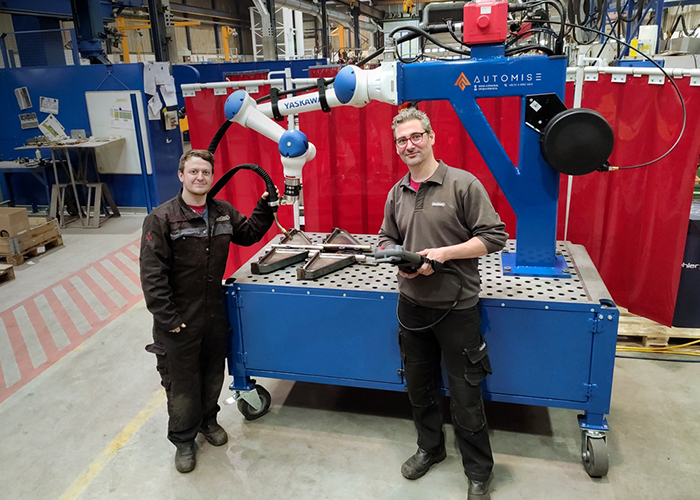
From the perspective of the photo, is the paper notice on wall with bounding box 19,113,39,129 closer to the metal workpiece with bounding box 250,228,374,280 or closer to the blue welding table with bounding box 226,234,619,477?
the metal workpiece with bounding box 250,228,374,280

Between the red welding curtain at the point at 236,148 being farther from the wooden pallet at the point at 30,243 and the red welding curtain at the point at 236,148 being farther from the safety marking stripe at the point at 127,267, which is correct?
the wooden pallet at the point at 30,243

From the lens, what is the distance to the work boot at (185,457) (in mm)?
2441

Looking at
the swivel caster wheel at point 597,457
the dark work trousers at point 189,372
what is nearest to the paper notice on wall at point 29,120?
the dark work trousers at point 189,372

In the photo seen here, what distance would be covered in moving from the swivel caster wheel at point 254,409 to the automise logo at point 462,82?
177 centimetres

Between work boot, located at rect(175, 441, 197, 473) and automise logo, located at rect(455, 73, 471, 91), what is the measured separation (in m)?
1.98

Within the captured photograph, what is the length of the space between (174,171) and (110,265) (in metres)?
2.36

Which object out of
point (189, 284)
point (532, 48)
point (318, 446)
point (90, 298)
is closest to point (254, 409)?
point (318, 446)

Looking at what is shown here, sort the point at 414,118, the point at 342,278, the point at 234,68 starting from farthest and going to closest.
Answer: the point at 234,68
the point at 342,278
the point at 414,118

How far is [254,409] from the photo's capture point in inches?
110

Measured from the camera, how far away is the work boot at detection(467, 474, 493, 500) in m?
2.18

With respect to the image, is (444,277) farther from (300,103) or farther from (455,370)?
(300,103)

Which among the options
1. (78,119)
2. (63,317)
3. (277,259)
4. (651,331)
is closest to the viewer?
(277,259)

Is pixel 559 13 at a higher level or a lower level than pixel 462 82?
higher

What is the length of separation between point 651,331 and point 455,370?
1.79 metres
